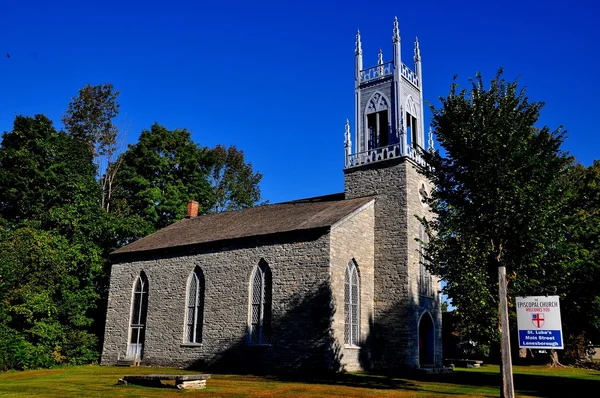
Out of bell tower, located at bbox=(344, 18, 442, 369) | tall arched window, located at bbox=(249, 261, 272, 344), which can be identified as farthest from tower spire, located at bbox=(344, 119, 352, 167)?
tall arched window, located at bbox=(249, 261, 272, 344)

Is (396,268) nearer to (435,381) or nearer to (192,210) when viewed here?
(435,381)

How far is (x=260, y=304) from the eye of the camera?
27.8m

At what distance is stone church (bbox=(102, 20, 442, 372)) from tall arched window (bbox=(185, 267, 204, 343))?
0.06 meters

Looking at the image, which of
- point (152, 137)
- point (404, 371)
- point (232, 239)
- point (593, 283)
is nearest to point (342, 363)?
point (404, 371)

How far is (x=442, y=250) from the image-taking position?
19375mm

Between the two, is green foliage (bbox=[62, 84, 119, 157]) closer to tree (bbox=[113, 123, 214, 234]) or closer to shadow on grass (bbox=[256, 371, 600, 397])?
tree (bbox=[113, 123, 214, 234])

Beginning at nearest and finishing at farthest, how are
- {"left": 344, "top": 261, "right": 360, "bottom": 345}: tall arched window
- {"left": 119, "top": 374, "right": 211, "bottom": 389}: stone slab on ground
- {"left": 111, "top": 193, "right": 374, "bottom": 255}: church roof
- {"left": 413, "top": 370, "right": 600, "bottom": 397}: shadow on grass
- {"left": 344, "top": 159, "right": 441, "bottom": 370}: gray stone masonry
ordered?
{"left": 119, "top": 374, "right": 211, "bottom": 389}: stone slab on ground
{"left": 413, "top": 370, "right": 600, "bottom": 397}: shadow on grass
{"left": 344, "top": 261, "right": 360, "bottom": 345}: tall arched window
{"left": 344, "top": 159, "right": 441, "bottom": 370}: gray stone masonry
{"left": 111, "top": 193, "right": 374, "bottom": 255}: church roof

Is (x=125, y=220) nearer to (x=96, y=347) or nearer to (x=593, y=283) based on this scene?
(x=96, y=347)

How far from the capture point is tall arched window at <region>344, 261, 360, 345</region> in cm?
2666

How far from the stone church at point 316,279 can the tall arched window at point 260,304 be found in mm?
50

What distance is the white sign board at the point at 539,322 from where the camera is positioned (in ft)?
48.0

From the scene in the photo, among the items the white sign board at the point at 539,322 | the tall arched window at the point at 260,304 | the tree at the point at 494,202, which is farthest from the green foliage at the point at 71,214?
the white sign board at the point at 539,322

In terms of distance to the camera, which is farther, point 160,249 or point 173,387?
point 160,249

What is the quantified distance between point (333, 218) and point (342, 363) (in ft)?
22.1
